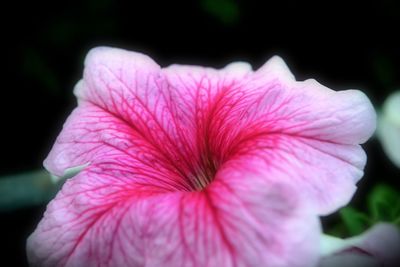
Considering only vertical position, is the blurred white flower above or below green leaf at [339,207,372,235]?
above

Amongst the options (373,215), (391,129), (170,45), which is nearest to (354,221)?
(373,215)

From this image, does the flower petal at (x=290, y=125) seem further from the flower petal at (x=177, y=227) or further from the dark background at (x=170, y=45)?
the dark background at (x=170, y=45)

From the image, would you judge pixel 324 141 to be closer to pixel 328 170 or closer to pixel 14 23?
pixel 328 170

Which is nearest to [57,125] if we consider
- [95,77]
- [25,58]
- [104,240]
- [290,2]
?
[25,58]

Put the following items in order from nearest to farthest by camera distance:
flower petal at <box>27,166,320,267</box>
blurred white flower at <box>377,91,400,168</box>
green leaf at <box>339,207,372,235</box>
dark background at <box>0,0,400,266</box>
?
flower petal at <box>27,166,320,267</box> < green leaf at <box>339,207,372,235</box> < blurred white flower at <box>377,91,400,168</box> < dark background at <box>0,0,400,266</box>

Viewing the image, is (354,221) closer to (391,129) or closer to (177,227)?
(391,129)

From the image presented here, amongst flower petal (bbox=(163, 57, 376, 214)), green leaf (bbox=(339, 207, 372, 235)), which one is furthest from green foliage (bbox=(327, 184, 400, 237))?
flower petal (bbox=(163, 57, 376, 214))

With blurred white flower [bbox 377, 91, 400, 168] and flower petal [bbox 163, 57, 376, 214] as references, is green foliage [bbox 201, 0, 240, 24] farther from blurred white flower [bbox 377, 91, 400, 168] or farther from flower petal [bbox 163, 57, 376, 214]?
flower petal [bbox 163, 57, 376, 214]
